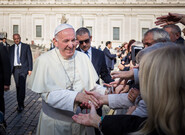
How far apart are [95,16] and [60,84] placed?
137 feet

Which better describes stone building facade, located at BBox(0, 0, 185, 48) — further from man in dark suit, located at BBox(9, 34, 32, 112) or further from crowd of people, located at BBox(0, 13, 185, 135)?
crowd of people, located at BBox(0, 13, 185, 135)

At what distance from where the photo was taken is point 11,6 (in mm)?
44438

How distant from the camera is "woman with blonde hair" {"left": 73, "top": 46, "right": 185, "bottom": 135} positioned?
1264 millimetres

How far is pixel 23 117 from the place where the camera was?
227 inches

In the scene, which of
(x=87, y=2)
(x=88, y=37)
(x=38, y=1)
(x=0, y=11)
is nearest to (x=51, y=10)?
(x=38, y=1)

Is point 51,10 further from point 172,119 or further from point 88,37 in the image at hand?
point 172,119

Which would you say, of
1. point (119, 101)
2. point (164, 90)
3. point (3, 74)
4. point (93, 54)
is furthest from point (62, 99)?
point (3, 74)

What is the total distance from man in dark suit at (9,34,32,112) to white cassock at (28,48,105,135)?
3.89 meters

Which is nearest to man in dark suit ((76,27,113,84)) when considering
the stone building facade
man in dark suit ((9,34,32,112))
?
man in dark suit ((9,34,32,112))

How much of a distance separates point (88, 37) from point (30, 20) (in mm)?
43217

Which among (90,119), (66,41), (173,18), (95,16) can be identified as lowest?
(90,119)

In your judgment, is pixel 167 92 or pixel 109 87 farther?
pixel 109 87

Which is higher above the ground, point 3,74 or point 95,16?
point 95,16

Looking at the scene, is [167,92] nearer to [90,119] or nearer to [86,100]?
[90,119]
